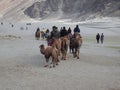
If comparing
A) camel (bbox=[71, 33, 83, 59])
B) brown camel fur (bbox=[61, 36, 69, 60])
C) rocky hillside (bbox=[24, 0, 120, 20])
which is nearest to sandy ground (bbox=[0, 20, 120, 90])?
brown camel fur (bbox=[61, 36, 69, 60])

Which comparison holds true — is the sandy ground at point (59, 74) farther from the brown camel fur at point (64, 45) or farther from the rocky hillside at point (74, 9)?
the rocky hillside at point (74, 9)

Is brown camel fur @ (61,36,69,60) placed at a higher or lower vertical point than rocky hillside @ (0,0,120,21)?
lower

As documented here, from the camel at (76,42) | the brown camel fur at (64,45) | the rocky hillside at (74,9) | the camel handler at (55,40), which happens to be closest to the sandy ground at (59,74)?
the brown camel fur at (64,45)

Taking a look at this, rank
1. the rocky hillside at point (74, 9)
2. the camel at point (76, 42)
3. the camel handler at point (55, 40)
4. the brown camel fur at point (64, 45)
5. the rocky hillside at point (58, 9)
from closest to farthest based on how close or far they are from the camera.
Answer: the camel handler at point (55, 40) → the brown camel fur at point (64, 45) → the camel at point (76, 42) → the rocky hillside at point (74, 9) → the rocky hillside at point (58, 9)

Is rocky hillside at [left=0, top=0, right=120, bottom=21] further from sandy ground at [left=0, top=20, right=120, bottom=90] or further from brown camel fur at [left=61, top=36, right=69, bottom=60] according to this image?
sandy ground at [left=0, top=20, right=120, bottom=90]

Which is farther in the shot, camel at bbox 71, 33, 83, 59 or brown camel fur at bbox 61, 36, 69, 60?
camel at bbox 71, 33, 83, 59

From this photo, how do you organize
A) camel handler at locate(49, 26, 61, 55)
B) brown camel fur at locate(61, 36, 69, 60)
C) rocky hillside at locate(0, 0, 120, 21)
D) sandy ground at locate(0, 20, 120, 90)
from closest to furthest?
1. sandy ground at locate(0, 20, 120, 90)
2. camel handler at locate(49, 26, 61, 55)
3. brown camel fur at locate(61, 36, 69, 60)
4. rocky hillside at locate(0, 0, 120, 21)

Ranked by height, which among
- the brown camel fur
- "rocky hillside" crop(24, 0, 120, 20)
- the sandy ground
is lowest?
the sandy ground

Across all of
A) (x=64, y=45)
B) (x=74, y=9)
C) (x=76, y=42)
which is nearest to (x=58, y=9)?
(x=74, y=9)

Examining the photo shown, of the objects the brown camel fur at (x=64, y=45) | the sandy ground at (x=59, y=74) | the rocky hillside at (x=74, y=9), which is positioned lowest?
the sandy ground at (x=59, y=74)

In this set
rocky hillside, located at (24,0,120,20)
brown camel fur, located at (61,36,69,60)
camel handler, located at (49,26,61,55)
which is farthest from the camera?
rocky hillside, located at (24,0,120,20)

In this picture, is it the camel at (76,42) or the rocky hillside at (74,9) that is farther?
the rocky hillside at (74,9)

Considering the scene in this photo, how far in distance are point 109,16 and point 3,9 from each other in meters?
89.2

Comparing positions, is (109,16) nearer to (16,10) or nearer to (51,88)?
(16,10)
